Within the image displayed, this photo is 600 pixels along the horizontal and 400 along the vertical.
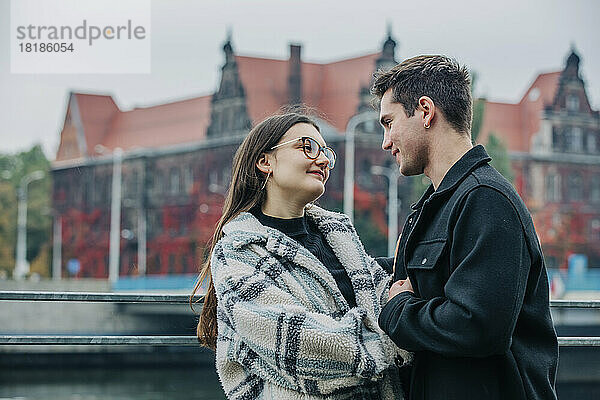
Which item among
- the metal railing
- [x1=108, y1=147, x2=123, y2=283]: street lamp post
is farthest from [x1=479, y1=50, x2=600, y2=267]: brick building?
the metal railing

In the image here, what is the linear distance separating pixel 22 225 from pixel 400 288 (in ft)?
152

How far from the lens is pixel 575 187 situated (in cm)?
4778

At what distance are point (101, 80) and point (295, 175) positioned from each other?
50.7 meters

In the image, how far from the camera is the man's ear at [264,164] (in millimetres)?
2395

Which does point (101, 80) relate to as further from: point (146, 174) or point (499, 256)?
point (499, 256)

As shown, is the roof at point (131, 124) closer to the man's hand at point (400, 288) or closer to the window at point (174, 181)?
the window at point (174, 181)

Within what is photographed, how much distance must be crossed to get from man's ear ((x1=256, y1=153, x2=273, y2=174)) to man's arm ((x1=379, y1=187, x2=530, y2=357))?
586 mm

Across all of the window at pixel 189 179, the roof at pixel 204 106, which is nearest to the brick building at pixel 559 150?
the roof at pixel 204 106

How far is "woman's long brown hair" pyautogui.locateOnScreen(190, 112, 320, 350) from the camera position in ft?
7.86

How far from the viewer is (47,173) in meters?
49.3

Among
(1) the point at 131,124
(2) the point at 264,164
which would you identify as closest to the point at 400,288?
(2) the point at 264,164

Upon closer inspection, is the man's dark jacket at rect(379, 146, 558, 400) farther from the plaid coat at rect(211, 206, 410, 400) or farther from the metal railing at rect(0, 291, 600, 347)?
the metal railing at rect(0, 291, 600, 347)

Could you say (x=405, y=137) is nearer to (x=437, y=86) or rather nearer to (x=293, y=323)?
(x=437, y=86)

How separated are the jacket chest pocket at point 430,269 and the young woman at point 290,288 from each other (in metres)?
0.16
